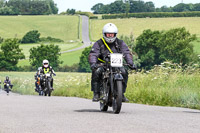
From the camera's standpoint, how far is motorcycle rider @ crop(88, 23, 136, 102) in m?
10.4

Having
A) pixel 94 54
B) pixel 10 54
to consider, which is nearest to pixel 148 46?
pixel 10 54

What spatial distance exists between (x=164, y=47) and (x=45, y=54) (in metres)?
32.9

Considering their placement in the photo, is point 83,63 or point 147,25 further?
point 147,25

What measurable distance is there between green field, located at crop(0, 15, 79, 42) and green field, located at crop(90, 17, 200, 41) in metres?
6.57

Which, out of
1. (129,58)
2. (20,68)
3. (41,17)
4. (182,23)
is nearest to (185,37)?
(182,23)

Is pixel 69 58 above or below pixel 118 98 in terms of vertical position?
below

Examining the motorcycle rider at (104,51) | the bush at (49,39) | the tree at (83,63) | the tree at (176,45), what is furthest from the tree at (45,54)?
the motorcycle rider at (104,51)

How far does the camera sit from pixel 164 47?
11556 centimetres

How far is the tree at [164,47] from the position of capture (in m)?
112

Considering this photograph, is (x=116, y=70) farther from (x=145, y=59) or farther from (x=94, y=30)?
(x=94, y=30)

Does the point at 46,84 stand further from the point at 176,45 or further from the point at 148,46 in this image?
the point at 148,46

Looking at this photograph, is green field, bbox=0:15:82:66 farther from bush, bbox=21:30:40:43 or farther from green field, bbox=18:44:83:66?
green field, bbox=18:44:83:66

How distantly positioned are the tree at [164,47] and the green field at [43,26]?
104ft

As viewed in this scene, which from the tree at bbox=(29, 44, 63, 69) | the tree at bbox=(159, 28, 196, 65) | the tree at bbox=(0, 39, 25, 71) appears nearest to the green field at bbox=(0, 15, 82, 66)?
the tree at bbox=(0, 39, 25, 71)
